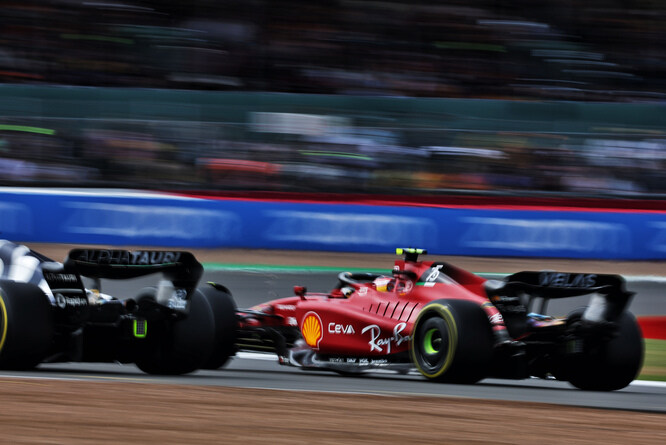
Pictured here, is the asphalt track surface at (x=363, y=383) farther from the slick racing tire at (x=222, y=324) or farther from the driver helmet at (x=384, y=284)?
the driver helmet at (x=384, y=284)

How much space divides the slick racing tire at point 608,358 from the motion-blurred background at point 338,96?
6159mm

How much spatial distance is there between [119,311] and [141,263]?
43 centimetres

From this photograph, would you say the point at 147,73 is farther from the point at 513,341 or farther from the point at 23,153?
the point at 513,341

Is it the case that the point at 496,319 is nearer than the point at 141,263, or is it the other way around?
the point at 141,263

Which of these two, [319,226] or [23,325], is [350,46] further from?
[23,325]

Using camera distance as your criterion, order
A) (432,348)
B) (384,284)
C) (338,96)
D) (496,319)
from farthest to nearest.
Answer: (338,96) → (384,284) → (432,348) → (496,319)

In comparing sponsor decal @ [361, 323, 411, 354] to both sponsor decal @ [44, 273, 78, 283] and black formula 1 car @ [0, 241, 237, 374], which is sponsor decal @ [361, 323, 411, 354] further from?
sponsor decal @ [44, 273, 78, 283]

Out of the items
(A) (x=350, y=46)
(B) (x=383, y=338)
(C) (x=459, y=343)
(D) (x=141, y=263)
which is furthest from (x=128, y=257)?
(A) (x=350, y=46)

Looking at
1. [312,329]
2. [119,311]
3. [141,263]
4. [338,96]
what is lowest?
[312,329]

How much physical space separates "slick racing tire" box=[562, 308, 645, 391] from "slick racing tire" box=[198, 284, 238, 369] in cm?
233

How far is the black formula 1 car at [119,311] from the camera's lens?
7043 millimetres

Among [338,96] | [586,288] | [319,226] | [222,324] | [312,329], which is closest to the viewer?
[586,288]

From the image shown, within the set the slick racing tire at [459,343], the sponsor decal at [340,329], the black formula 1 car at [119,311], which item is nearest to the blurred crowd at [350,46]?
the sponsor decal at [340,329]

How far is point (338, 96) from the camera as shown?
553 inches
